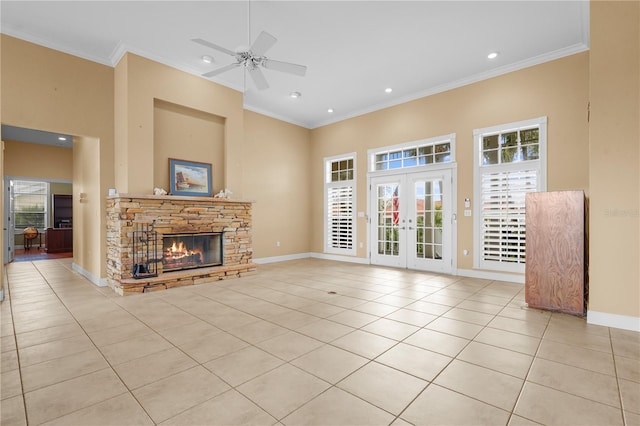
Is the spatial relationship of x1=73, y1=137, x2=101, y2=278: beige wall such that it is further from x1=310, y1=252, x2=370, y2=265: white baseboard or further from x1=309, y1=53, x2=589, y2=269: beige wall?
x1=309, y1=53, x2=589, y2=269: beige wall

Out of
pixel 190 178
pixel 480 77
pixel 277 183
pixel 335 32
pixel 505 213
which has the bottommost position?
pixel 505 213

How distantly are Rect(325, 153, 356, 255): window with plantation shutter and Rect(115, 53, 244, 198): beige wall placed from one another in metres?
3.49

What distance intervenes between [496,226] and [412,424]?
4657 millimetres

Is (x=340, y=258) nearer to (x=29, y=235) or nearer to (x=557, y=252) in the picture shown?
(x=557, y=252)

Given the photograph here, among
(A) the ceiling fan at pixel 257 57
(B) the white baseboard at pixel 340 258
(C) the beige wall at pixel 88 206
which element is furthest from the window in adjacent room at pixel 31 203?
(A) the ceiling fan at pixel 257 57

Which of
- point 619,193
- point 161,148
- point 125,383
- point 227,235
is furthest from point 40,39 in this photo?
point 619,193

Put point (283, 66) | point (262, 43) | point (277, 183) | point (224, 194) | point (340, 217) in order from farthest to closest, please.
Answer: point (340, 217), point (277, 183), point (224, 194), point (283, 66), point (262, 43)

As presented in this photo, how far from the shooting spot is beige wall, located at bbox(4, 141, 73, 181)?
789 cm

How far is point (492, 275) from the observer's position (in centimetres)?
542

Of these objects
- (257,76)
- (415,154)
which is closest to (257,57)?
(257,76)

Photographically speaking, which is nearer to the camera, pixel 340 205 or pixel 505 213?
pixel 505 213

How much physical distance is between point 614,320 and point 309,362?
3191mm

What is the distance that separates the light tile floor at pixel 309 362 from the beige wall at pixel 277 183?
3399 millimetres

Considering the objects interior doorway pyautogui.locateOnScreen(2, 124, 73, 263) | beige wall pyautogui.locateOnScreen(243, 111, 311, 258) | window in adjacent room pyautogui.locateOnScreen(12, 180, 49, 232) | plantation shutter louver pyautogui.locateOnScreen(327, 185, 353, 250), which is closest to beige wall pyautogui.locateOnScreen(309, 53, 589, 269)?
plantation shutter louver pyautogui.locateOnScreen(327, 185, 353, 250)
